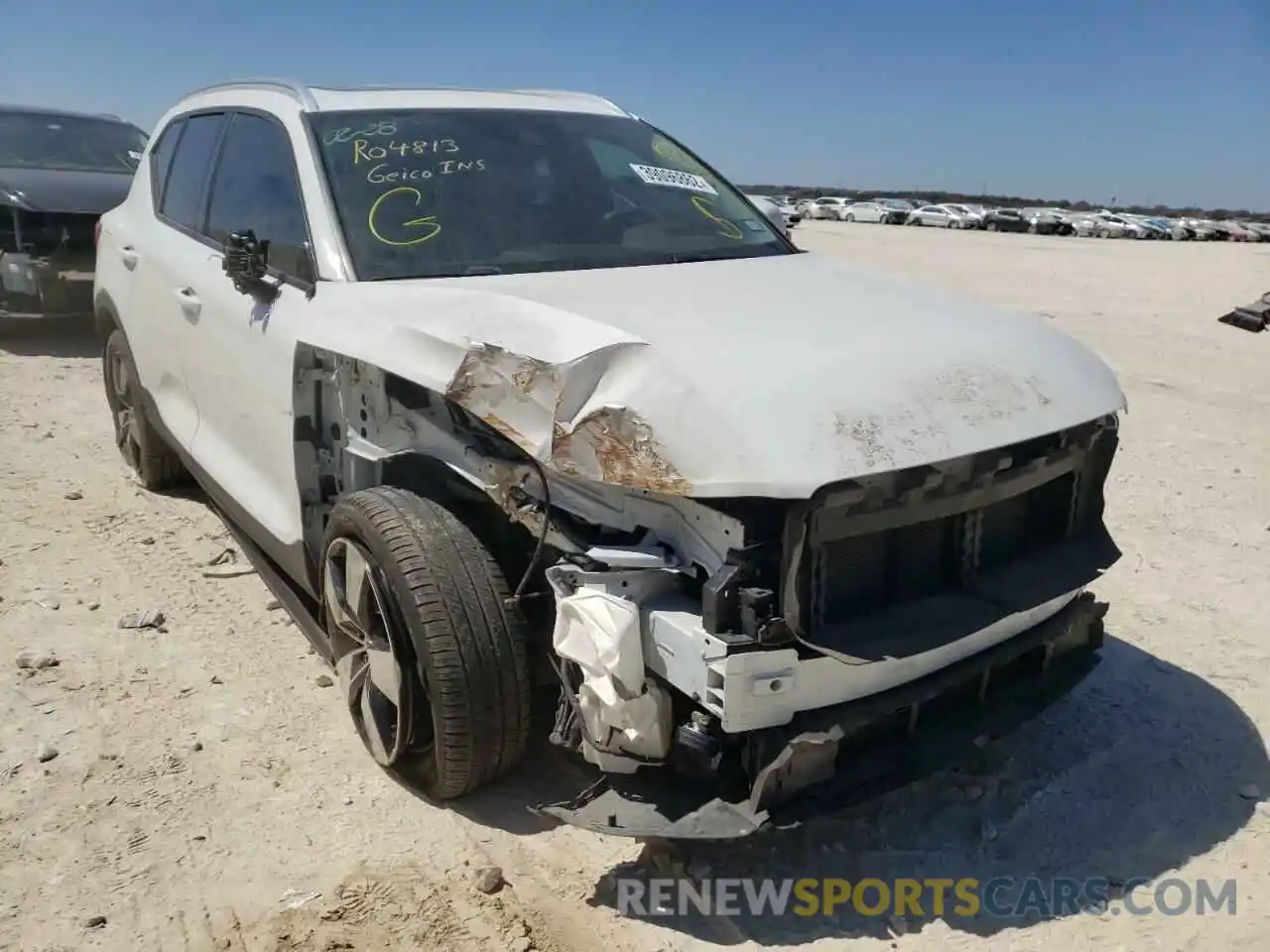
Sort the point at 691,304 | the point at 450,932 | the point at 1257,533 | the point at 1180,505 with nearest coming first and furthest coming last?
the point at 450,932
the point at 691,304
the point at 1257,533
the point at 1180,505

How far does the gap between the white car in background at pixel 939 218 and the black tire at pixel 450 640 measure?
48.5m

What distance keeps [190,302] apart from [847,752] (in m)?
2.98

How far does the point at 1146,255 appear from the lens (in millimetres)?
27422

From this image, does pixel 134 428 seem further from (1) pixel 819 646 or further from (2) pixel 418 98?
(1) pixel 819 646

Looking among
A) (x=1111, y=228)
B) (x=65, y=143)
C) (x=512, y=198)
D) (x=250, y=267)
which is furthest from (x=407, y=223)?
(x=1111, y=228)

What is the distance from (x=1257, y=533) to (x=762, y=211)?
291cm

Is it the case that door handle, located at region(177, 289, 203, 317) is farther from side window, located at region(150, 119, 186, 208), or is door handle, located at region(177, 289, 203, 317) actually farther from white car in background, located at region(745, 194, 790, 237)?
white car in background, located at region(745, 194, 790, 237)

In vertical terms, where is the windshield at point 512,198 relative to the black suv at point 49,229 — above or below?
above

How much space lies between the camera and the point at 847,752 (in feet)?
8.33

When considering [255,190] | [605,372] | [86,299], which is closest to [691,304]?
[605,372]

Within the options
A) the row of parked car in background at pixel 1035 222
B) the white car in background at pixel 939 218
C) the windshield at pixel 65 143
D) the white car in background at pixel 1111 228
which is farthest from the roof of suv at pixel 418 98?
the white car in background at pixel 939 218

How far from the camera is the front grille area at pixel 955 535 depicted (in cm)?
239

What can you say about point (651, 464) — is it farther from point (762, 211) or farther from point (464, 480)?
point (762, 211)

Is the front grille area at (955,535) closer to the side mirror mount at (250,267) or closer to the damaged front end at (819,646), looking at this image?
the damaged front end at (819,646)
